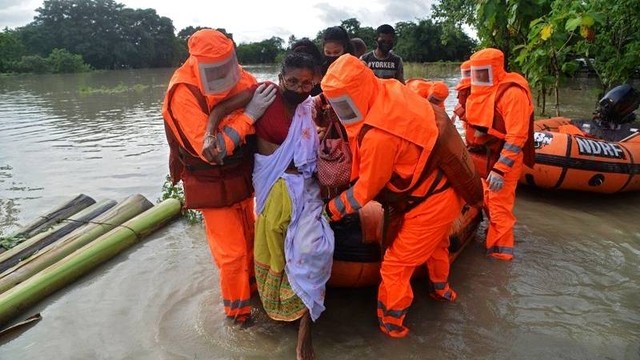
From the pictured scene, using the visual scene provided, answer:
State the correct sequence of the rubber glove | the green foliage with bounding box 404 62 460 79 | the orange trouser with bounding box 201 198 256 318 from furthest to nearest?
the green foliage with bounding box 404 62 460 79 → the rubber glove → the orange trouser with bounding box 201 198 256 318

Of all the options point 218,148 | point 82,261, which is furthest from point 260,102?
point 82,261

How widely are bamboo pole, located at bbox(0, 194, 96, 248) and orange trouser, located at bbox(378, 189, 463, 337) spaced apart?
3871 mm

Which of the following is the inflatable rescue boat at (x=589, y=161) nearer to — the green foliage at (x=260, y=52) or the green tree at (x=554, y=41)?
the green tree at (x=554, y=41)

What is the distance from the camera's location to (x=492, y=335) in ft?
9.84

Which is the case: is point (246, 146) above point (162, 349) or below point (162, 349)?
above

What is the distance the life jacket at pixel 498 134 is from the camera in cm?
382

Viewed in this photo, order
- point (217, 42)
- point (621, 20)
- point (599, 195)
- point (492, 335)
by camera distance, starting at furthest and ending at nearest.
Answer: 1. point (621, 20)
2. point (599, 195)
3. point (492, 335)
4. point (217, 42)

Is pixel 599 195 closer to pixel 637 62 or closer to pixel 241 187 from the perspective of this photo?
pixel 637 62

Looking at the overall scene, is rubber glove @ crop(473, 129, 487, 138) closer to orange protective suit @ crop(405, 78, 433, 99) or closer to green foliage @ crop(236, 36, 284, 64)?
orange protective suit @ crop(405, 78, 433, 99)

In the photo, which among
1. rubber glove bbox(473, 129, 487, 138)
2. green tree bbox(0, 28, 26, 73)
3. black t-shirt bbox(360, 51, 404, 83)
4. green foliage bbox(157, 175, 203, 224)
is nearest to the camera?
rubber glove bbox(473, 129, 487, 138)

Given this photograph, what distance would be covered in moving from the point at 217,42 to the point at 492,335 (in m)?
2.51

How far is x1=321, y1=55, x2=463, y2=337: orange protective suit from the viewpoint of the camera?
8.00 feet

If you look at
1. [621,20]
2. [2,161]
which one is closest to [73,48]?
[2,161]

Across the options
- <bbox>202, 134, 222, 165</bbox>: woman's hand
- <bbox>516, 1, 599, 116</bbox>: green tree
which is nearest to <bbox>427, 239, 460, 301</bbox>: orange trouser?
<bbox>202, 134, 222, 165</bbox>: woman's hand
